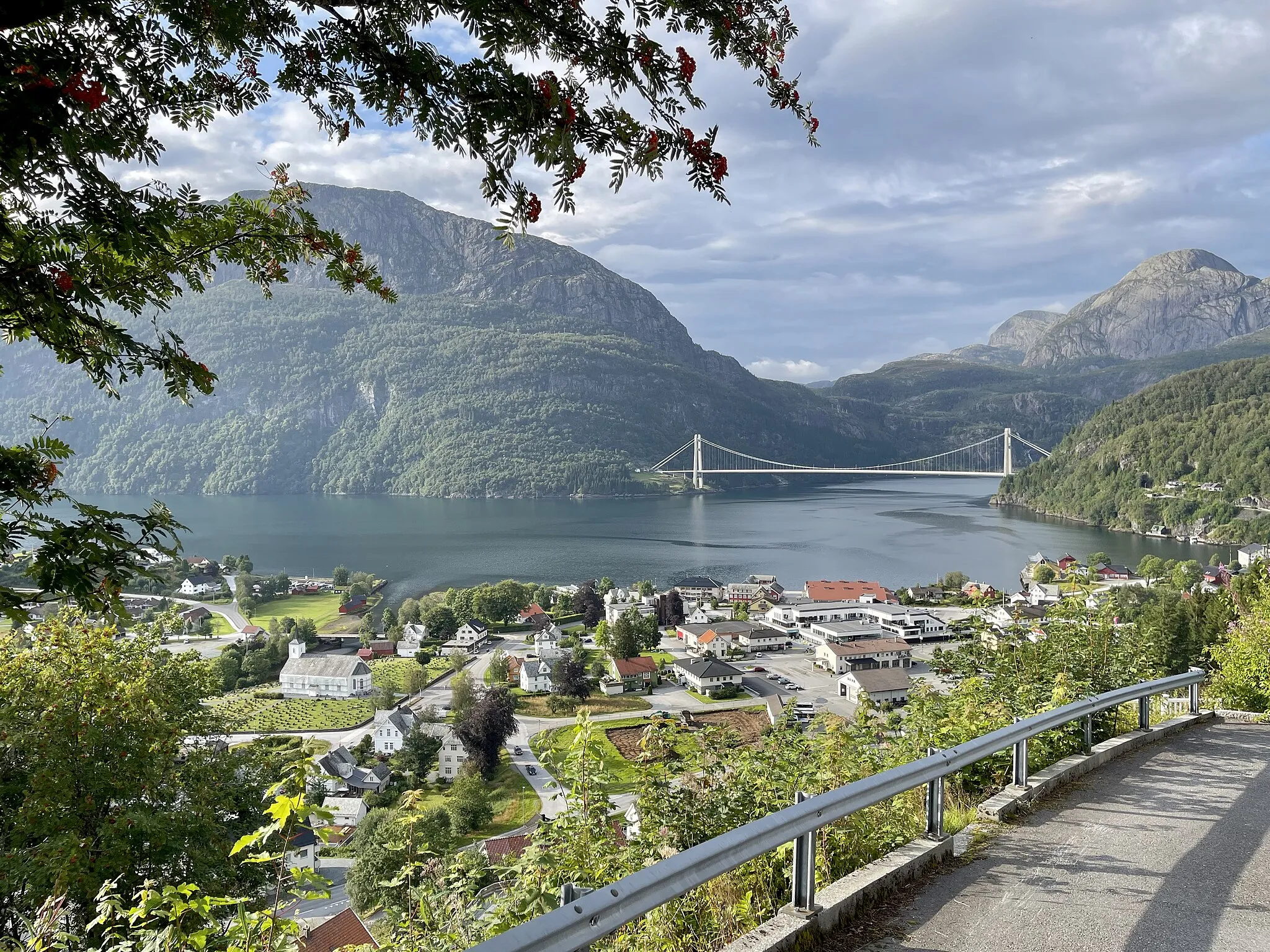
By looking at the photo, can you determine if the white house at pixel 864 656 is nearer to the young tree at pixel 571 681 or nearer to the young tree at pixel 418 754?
the young tree at pixel 571 681

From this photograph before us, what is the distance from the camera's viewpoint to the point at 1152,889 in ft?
8.23

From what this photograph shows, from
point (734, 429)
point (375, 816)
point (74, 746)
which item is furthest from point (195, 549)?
point (734, 429)

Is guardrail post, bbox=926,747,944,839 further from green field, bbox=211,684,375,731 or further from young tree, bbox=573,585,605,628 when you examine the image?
young tree, bbox=573,585,605,628

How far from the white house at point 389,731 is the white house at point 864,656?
14899mm

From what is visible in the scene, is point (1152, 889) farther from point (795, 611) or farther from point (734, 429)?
point (734, 429)

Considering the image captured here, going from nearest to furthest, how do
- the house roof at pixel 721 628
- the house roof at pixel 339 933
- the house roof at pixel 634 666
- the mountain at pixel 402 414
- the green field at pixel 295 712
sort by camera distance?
the house roof at pixel 339 933
the green field at pixel 295 712
the house roof at pixel 634 666
the house roof at pixel 721 628
the mountain at pixel 402 414

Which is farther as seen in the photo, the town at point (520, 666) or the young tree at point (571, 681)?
the young tree at point (571, 681)

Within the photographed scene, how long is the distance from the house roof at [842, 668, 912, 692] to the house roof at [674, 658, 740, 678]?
4.41 m

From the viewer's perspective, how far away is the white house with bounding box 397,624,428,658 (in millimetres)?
33312

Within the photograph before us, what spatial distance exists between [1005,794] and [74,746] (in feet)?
15.1

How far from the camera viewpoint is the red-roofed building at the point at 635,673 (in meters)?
27.4

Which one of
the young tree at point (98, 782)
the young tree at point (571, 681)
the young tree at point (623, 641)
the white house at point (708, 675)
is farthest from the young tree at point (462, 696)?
the young tree at point (98, 782)

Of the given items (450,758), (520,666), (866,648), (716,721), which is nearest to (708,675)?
(866,648)

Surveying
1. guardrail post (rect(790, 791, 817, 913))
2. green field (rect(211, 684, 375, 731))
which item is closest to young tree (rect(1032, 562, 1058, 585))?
green field (rect(211, 684, 375, 731))
